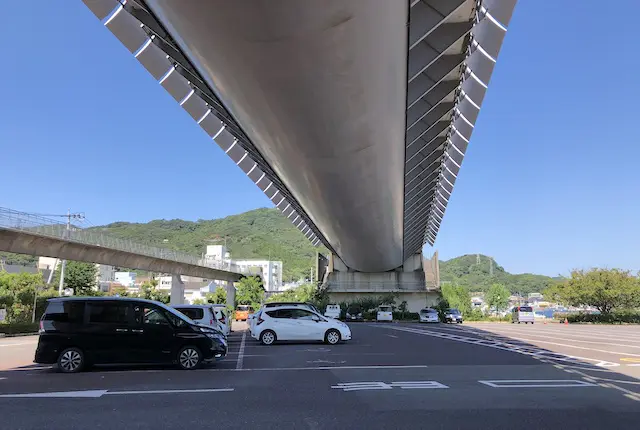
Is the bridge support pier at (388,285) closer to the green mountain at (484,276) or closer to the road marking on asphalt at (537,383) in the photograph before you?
the road marking on asphalt at (537,383)

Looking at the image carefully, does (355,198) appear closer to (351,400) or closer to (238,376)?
(238,376)

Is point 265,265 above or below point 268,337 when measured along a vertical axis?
above

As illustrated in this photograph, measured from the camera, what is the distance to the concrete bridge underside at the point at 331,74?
24.9ft

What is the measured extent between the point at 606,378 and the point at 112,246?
114 feet

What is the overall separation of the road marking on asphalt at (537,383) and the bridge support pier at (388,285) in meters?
51.6

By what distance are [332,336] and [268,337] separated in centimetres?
246

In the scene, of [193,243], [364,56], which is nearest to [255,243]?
[193,243]

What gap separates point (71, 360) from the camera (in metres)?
10.4

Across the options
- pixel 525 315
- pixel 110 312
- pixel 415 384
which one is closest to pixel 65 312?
pixel 110 312

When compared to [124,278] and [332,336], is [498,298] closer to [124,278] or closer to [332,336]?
[332,336]

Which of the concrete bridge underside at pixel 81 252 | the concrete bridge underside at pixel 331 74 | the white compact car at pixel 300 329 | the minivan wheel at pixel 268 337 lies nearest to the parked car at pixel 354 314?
the concrete bridge underside at pixel 81 252

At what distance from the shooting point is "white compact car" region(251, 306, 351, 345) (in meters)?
17.7

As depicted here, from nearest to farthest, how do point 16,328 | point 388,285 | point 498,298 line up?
point 16,328 < point 388,285 < point 498,298

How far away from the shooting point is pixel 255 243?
583 feet
